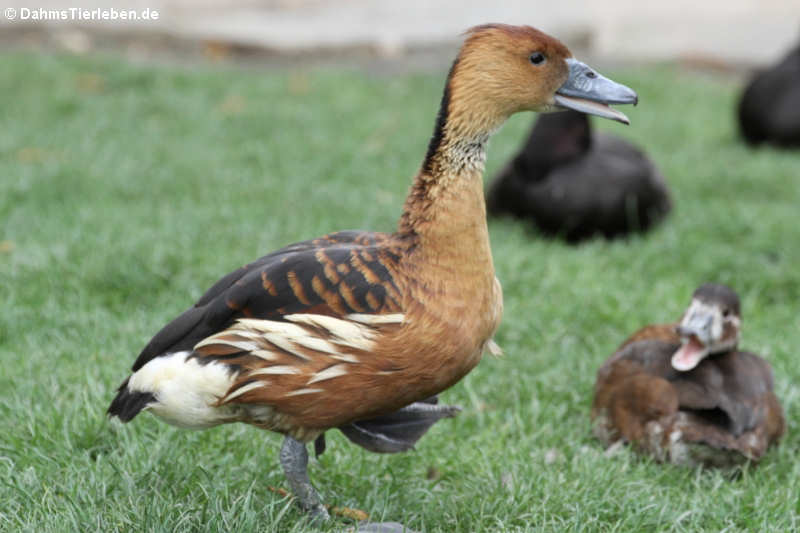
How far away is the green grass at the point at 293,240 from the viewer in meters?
3.09

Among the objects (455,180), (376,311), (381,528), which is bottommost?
(381,528)

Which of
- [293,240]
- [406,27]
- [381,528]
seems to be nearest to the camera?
[381,528]

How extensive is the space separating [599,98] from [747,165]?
4867mm

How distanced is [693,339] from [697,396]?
Result: 22cm

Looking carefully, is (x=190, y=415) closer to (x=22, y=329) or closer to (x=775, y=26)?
(x=22, y=329)

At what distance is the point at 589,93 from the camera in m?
2.80

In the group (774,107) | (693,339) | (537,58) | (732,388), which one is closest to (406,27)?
(774,107)

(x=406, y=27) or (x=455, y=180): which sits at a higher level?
(x=406, y=27)

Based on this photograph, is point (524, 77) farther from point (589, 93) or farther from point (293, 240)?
point (293, 240)

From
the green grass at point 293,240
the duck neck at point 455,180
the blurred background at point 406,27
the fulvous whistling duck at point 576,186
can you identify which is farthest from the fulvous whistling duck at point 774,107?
the duck neck at point 455,180

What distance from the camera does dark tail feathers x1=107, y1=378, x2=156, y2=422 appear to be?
9.10 ft

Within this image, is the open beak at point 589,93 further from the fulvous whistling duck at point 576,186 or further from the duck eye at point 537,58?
the fulvous whistling duck at point 576,186
